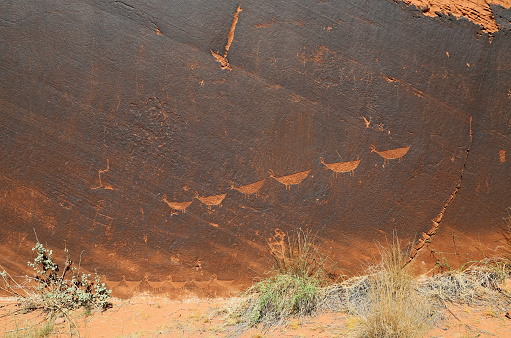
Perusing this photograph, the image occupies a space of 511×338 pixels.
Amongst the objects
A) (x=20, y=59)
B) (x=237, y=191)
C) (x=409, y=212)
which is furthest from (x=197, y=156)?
(x=409, y=212)

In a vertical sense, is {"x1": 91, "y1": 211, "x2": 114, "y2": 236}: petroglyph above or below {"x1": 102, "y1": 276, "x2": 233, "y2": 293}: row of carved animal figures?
above

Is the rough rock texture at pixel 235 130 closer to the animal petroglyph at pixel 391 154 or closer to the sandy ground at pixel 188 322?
the animal petroglyph at pixel 391 154

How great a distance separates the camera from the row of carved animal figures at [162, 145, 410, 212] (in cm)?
317

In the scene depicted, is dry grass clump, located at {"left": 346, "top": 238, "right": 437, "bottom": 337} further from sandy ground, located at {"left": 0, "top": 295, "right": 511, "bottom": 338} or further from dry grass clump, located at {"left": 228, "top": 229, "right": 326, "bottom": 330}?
dry grass clump, located at {"left": 228, "top": 229, "right": 326, "bottom": 330}

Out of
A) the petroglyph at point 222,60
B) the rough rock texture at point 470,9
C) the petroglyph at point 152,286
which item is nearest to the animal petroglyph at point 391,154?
the rough rock texture at point 470,9

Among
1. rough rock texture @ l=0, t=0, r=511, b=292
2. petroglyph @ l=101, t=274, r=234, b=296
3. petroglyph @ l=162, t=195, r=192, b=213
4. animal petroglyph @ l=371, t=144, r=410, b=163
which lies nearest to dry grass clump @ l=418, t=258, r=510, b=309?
rough rock texture @ l=0, t=0, r=511, b=292

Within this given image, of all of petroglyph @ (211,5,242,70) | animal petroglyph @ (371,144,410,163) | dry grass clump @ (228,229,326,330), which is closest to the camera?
dry grass clump @ (228,229,326,330)

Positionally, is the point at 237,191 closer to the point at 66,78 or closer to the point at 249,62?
the point at 249,62

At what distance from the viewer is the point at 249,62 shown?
314 cm

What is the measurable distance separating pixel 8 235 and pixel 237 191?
6.26 ft

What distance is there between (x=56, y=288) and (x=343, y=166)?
2559 mm

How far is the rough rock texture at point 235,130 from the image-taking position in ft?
10.1

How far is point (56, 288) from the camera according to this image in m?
3.12

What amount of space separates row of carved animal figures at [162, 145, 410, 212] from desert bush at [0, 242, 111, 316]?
93 cm
